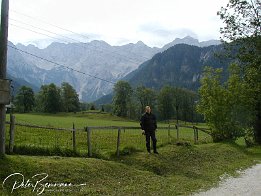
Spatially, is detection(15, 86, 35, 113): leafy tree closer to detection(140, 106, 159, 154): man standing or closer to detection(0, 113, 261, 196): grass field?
detection(0, 113, 261, 196): grass field

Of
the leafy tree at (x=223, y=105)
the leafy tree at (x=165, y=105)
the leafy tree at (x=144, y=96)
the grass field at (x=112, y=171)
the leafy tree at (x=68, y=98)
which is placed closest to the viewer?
the grass field at (x=112, y=171)

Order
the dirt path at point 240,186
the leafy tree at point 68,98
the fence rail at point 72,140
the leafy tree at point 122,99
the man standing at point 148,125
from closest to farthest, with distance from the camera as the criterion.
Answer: the dirt path at point 240,186 < the fence rail at point 72,140 < the man standing at point 148,125 < the leafy tree at point 122,99 < the leafy tree at point 68,98

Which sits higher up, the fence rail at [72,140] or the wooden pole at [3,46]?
the wooden pole at [3,46]

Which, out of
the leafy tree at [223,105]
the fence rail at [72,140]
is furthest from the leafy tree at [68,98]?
the fence rail at [72,140]

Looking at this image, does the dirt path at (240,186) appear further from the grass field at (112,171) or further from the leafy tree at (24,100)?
the leafy tree at (24,100)

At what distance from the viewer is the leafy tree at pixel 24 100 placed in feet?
436

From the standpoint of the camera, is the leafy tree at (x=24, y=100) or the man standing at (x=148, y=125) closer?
the man standing at (x=148, y=125)

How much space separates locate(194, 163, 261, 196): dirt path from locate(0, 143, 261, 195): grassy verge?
50 centimetres

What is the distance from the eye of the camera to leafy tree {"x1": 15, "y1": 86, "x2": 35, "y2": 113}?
436ft

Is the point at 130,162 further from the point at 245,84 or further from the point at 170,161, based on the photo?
the point at 245,84

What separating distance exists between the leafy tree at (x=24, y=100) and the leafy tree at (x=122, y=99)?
31.1 metres

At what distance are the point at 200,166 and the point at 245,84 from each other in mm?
20949

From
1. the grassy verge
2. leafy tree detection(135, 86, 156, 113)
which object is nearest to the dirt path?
the grassy verge

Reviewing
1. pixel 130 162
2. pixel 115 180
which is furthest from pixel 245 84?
pixel 115 180
